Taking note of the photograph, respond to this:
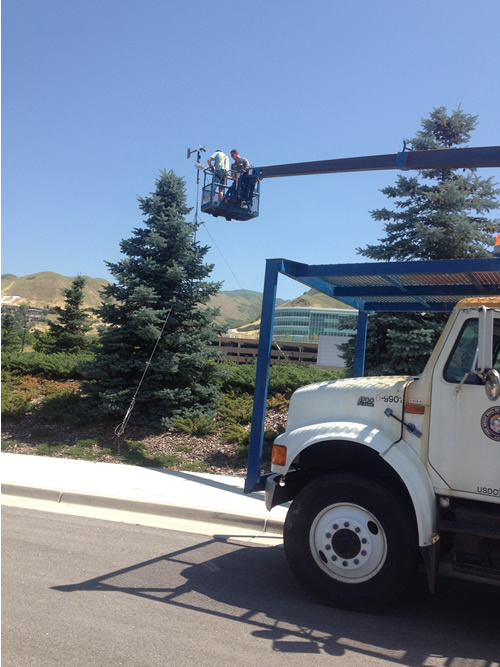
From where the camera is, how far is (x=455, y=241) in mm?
11188

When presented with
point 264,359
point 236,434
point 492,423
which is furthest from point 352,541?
point 236,434

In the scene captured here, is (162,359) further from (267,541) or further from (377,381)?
(377,381)

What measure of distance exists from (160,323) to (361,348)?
5029 mm

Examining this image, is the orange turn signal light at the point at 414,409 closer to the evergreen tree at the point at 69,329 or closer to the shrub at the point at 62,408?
the shrub at the point at 62,408

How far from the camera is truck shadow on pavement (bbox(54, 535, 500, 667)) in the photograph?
3971mm

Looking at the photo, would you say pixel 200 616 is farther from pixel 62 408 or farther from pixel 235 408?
pixel 62 408

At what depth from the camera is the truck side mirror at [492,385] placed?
4.06 m

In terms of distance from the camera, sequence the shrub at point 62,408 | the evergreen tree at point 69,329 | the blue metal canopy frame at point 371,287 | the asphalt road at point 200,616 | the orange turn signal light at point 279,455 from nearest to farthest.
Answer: the asphalt road at point 200,616 < the orange turn signal light at point 279,455 < the blue metal canopy frame at point 371,287 < the shrub at point 62,408 < the evergreen tree at point 69,329

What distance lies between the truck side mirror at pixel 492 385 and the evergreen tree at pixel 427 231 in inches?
252

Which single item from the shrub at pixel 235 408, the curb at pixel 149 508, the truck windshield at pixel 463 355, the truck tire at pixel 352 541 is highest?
the truck windshield at pixel 463 355

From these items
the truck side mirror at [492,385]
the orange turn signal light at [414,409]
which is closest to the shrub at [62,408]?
the orange turn signal light at [414,409]

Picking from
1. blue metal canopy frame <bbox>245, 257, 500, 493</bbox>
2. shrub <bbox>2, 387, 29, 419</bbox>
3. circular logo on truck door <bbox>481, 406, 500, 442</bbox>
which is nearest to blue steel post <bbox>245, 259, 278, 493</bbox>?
blue metal canopy frame <bbox>245, 257, 500, 493</bbox>

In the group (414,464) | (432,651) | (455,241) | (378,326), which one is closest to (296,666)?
(432,651)

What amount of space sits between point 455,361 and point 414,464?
88 cm
